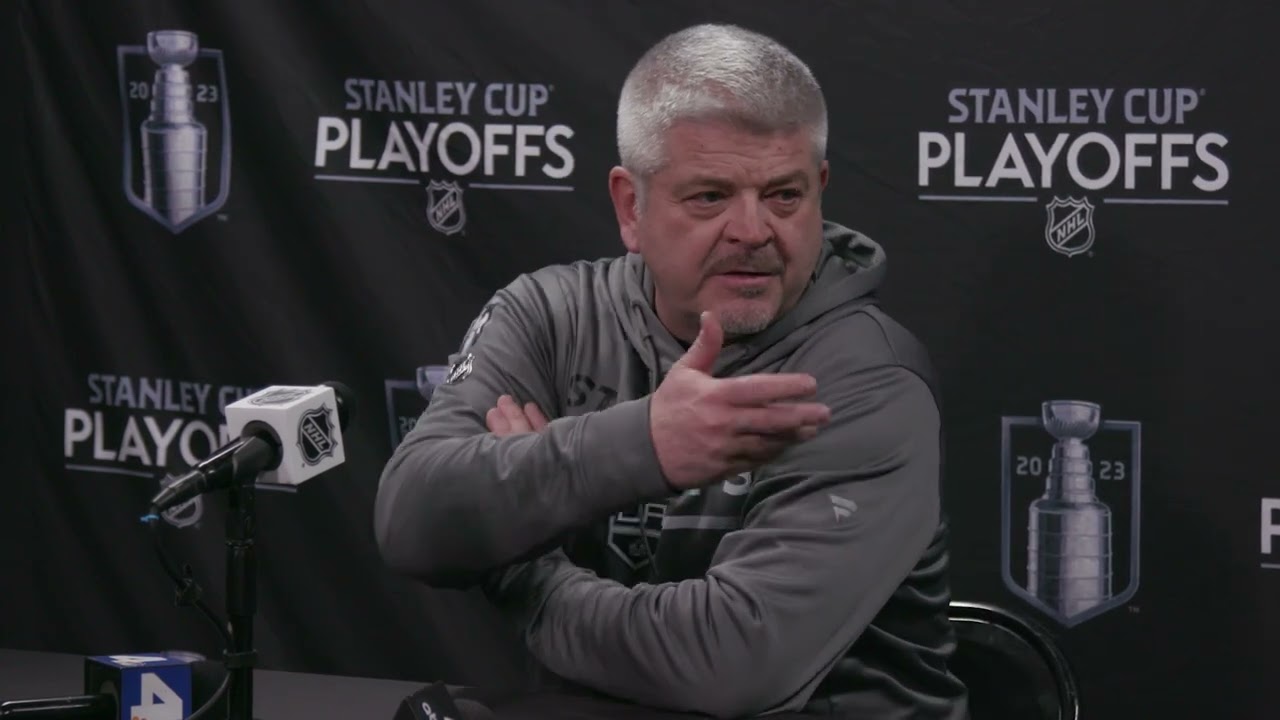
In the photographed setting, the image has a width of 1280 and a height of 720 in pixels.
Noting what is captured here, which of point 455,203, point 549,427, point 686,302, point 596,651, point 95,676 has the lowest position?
point 95,676

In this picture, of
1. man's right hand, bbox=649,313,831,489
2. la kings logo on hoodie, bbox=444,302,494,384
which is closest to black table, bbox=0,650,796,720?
la kings logo on hoodie, bbox=444,302,494,384

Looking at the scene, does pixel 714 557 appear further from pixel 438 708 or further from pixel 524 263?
pixel 524 263

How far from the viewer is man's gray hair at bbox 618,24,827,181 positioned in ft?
7.04

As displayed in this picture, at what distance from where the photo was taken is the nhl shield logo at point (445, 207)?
3650 mm

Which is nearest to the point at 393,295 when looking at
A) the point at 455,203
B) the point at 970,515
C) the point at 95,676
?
the point at 455,203

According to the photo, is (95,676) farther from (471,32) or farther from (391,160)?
(471,32)

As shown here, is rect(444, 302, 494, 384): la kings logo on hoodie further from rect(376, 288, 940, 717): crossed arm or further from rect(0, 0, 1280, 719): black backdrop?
rect(0, 0, 1280, 719): black backdrop

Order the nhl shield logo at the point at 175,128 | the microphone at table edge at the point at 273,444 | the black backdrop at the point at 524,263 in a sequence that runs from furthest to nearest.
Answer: the nhl shield logo at the point at 175,128, the black backdrop at the point at 524,263, the microphone at table edge at the point at 273,444

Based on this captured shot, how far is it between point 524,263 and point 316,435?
1425mm

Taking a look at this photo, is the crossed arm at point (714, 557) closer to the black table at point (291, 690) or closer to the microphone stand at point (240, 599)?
the microphone stand at point (240, 599)

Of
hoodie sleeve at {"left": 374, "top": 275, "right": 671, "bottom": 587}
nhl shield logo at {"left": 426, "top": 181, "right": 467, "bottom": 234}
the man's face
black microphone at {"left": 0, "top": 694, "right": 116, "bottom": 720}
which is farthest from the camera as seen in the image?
nhl shield logo at {"left": 426, "top": 181, "right": 467, "bottom": 234}

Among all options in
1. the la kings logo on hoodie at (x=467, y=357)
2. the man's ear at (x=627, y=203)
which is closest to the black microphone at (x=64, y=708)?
the la kings logo on hoodie at (x=467, y=357)

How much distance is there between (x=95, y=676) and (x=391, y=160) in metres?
1.32

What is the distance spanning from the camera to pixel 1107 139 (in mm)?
3182
